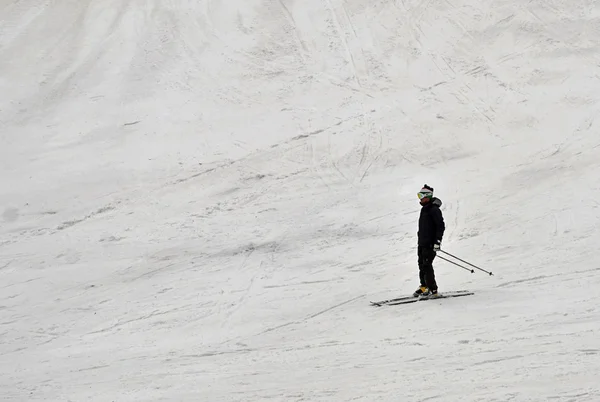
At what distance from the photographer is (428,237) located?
10031 millimetres

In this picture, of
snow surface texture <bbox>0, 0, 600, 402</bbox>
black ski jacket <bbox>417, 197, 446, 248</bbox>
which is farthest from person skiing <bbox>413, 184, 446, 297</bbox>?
snow surface texture <bbox>0, 0, 600, 402</bbox>

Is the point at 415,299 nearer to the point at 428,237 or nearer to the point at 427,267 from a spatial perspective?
the point at 427,267

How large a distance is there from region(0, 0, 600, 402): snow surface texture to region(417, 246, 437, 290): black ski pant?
369 millimetres

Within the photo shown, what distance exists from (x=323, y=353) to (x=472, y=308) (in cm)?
213

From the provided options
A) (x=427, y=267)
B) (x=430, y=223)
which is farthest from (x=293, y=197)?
(x=427, y=267)

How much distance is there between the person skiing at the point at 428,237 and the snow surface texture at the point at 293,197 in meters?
0.39

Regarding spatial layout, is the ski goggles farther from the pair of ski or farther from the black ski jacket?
the pair of ski

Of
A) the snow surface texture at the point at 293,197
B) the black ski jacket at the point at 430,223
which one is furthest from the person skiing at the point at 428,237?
the snow surface texture at the point at 293,197

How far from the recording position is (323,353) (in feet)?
28.6

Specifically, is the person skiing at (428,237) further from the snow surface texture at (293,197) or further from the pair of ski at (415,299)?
the snow surface texture at (293,197)

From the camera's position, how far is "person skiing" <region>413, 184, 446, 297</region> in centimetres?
994

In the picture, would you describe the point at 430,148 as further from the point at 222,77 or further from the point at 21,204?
the point at 21,204

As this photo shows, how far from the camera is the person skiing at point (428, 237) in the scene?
9.94 m

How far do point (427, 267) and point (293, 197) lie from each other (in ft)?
13.7
